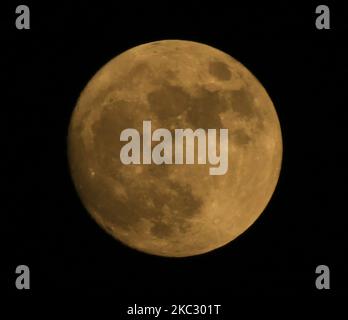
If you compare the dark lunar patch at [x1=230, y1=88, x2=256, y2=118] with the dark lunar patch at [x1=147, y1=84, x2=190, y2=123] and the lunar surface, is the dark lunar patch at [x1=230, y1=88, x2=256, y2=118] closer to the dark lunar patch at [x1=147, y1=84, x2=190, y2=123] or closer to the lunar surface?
the lunar surface

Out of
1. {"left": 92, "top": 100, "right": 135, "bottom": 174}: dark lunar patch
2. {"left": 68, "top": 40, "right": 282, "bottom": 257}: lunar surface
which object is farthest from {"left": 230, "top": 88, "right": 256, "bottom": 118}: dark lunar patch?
{"left": 92, "top": 100, "right": 135, "bottom": 174}: dark lunar patch

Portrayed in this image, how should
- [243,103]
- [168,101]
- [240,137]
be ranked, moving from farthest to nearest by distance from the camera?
1. [243,103]
2. [240,137]
3. [168,101]

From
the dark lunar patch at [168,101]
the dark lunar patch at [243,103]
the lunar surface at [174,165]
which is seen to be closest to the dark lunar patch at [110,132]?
the lunar surface at [174,165]

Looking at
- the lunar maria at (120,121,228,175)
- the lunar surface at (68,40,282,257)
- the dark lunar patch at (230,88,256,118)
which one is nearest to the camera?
the lunar maria at (120,121,228,175)

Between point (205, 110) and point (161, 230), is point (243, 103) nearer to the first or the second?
point (205, 110)

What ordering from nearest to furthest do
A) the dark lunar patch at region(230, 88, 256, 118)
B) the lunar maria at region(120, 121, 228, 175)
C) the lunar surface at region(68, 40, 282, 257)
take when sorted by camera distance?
the lunar maria at region(120, 121, 228, 175) → the lunar surface at region(68, 40, 282, 257) → the dark lunar patch at region(230, 88, 256, 118)

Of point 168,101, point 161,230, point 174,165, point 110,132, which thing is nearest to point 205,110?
point 168,101

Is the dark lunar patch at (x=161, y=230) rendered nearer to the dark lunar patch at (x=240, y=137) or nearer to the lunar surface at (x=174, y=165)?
the lunar surface at (x=174, y=165)
